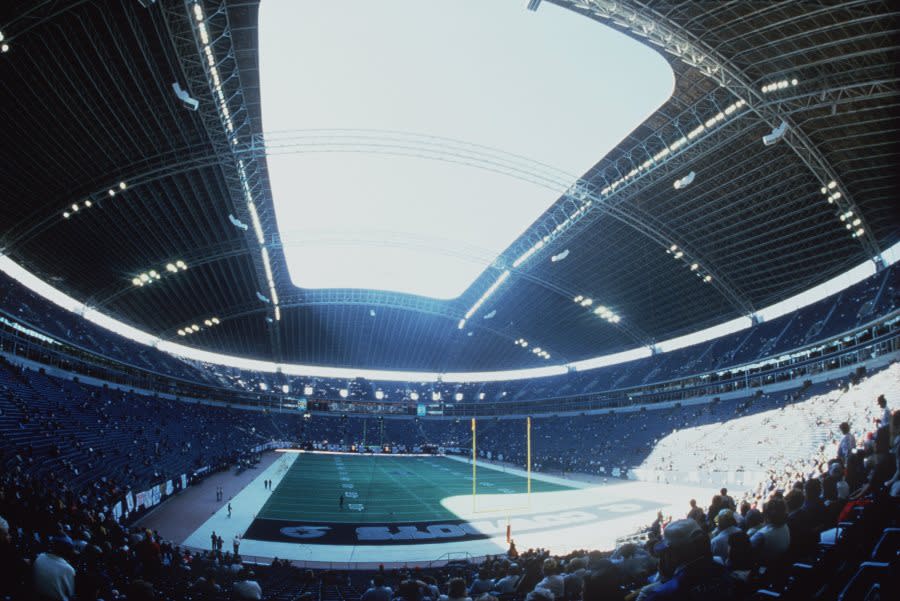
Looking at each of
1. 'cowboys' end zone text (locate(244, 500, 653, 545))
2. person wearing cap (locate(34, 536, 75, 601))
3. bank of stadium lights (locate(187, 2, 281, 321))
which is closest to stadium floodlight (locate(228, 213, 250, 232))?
bank of stadium lights (locate(187, 2, 281, 321))

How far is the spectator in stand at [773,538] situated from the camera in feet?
15.9

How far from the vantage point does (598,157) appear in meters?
32.6

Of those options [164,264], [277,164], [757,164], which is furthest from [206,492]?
[757,164]

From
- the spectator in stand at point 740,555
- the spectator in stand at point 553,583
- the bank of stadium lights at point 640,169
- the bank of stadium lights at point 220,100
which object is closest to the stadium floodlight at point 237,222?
the bank of stadium lights at point 220,100

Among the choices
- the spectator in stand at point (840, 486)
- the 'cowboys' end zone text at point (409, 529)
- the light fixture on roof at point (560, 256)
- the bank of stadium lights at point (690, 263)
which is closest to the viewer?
the spectator in stand at point (840, 486)

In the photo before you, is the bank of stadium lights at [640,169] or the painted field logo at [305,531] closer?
the painted field logo at [305,531]

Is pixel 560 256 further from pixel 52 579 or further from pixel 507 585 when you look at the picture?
pixel 52 579

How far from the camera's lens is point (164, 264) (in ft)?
146

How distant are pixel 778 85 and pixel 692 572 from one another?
2825cm

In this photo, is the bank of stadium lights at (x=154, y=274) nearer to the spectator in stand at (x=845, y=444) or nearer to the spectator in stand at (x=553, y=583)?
the spectator in stand at (x=553, y=583)

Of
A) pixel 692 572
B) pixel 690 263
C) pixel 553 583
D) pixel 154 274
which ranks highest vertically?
pixel 154 274

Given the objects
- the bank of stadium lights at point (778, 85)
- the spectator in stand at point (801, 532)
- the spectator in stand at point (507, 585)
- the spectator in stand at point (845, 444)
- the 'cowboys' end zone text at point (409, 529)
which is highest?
the bank of stadium lights at point (778, 85)

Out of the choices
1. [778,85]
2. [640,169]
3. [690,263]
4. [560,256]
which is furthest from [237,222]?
[690,263]

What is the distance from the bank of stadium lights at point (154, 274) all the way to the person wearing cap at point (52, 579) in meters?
44.4
